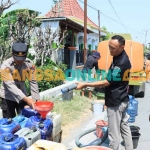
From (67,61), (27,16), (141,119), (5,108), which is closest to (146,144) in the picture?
(141,119)

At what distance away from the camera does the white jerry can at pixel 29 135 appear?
268 cm

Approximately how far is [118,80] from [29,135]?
1592 mm

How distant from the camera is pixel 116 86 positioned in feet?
11.8

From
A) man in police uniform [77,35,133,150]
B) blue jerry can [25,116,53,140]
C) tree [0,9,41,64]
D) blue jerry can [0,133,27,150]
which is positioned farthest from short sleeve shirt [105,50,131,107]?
tree [0,9,41,64]

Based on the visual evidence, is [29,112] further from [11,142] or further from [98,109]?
[98,109]

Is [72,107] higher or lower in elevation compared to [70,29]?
lower

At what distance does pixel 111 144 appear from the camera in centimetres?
372

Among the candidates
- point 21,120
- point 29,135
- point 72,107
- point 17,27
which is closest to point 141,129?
point 72,107

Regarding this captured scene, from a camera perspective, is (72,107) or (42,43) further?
(42,43)

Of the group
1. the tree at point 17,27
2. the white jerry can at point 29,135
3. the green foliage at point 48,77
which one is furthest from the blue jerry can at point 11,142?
the tree at point 17,27

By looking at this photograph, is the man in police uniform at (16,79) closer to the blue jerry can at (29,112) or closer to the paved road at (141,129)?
the blue jerry can at (29,112)

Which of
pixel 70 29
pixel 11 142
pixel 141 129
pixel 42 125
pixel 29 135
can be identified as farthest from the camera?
pixel 70 29

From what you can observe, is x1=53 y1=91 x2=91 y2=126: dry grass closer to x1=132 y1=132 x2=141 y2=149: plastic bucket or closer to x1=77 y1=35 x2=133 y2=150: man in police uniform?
x1=132 y1=132 x2=141 y2=149: plastic bucket

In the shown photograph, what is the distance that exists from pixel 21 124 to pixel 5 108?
0.77 meters
